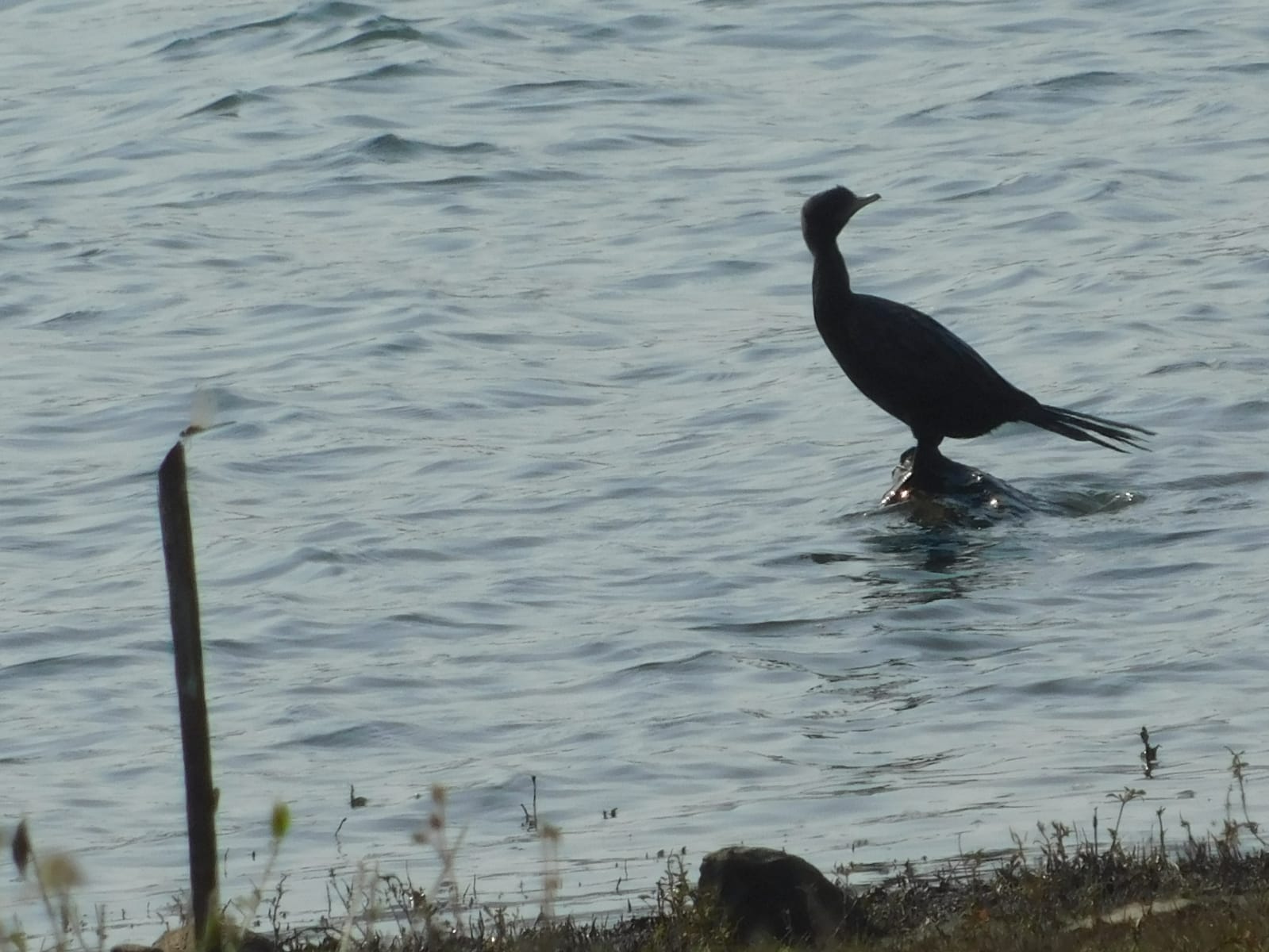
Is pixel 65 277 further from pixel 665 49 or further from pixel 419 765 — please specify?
pixel 419 765

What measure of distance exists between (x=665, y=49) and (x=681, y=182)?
5527 millimetres

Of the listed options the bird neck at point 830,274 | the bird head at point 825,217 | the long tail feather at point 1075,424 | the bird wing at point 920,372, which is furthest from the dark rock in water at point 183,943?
the long tail feather at point 1075,424

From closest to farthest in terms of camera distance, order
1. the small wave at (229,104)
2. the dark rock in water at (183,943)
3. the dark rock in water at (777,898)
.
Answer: the dark rock in water at (183,943)
the dark rock in water at (777,898)
the small wave at (229,104)

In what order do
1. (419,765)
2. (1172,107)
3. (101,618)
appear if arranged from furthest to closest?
(1172,107), (101,618), (419,765)

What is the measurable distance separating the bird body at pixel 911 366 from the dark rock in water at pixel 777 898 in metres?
5.60

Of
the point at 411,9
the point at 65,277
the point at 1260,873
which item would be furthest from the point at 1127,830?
the point at 411,9

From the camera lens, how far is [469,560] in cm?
1126

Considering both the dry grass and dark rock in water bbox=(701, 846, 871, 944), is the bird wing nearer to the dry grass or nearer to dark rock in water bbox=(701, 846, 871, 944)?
the dry grass

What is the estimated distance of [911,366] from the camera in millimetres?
11039

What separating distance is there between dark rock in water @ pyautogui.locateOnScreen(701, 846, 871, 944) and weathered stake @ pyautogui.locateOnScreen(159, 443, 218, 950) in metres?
1.84

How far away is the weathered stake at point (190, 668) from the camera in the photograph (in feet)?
12.8

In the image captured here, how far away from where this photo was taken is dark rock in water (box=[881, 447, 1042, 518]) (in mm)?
11188

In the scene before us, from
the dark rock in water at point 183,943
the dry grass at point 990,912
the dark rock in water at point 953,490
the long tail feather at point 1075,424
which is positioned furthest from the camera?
the long tail feather at point 1075,424

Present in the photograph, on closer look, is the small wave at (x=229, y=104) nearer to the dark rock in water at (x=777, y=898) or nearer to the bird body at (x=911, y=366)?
the bird body at (x=911, y=366)
